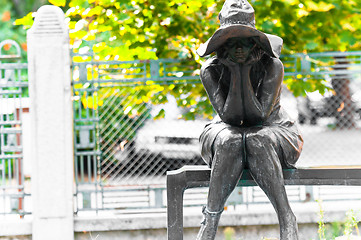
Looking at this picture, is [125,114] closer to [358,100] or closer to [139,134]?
[139,134]

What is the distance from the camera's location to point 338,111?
956 cm

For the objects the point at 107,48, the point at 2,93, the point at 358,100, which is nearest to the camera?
the point at 2,93

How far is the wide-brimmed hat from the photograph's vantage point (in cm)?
A: 404

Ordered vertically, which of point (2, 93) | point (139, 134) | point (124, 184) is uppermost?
point (2, 93)

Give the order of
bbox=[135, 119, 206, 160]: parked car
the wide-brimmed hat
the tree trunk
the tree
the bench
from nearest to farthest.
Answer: the wide-brimmed hat
the bench
the tree
bbox=[135, 119, 206, 160]: parked car
the tree trunk

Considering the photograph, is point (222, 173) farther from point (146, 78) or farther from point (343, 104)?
point (343, 104)

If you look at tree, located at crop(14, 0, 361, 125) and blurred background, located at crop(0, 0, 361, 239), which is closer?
blurred background, located at crop(0, 0, 361, 239)

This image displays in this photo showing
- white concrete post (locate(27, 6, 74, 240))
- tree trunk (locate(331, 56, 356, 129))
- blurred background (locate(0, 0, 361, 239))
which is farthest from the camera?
tree trunk (locate(331, 56, 356, 129))

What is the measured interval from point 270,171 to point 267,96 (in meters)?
0.53

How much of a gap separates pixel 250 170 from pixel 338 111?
18.9 feet

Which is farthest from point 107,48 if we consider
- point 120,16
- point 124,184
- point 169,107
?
point 124,184

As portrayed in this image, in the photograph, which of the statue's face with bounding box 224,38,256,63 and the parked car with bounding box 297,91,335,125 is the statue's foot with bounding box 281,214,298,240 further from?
the parked car with bounding box 297,91,335,125

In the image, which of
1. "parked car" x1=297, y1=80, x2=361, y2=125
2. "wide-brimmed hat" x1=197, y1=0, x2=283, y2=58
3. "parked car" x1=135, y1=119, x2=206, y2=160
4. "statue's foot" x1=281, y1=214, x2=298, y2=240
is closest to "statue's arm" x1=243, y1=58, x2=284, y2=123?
"wide-brimmed hat" x1=197, y1=0, x2=283, y2=58

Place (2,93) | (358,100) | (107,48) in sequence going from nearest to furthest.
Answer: (2,93) < (107,48) < (358,100)
